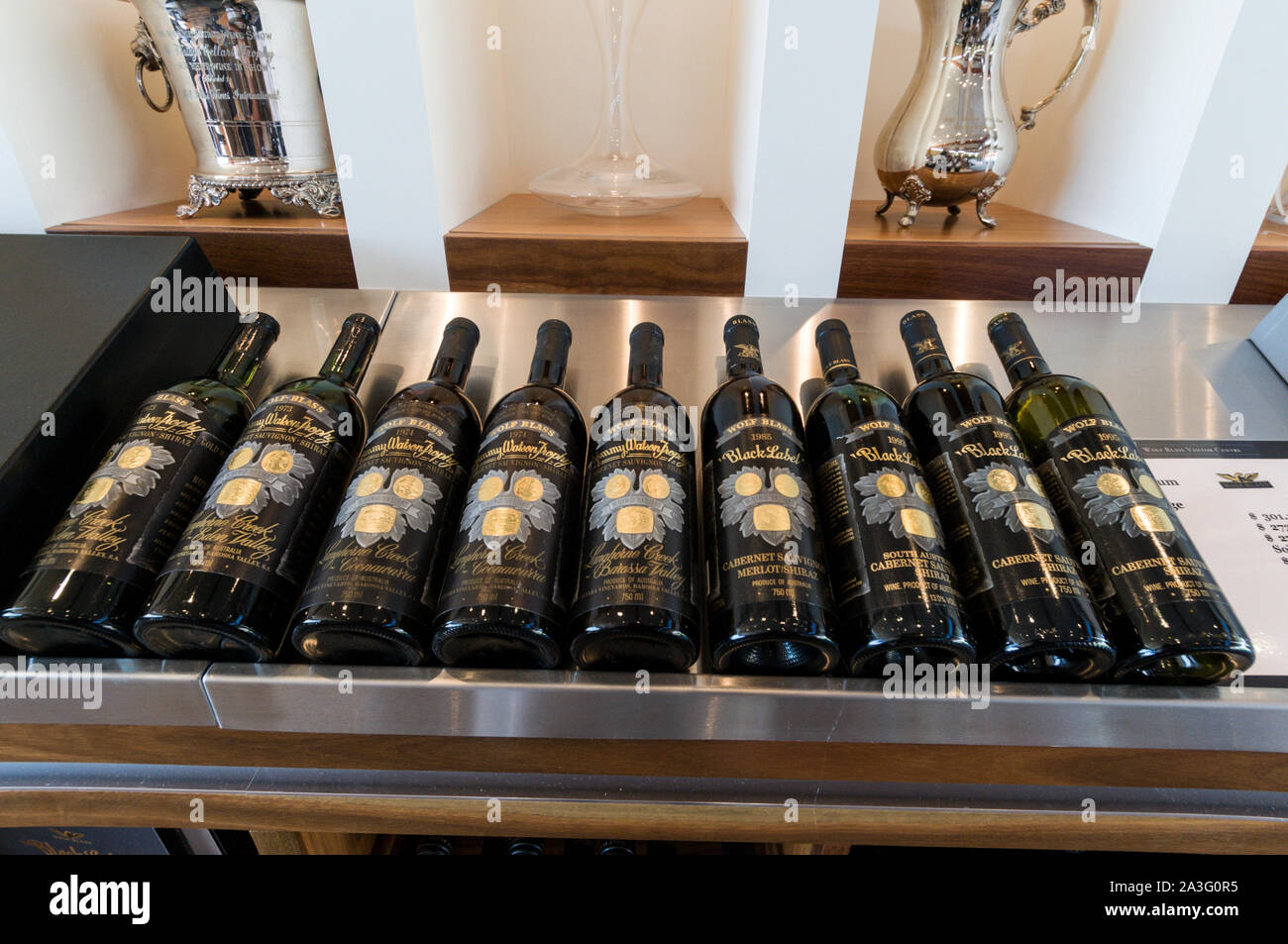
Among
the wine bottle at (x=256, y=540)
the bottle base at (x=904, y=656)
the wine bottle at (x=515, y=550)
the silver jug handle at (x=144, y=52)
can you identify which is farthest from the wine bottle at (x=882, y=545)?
the silver jug handle at (x=144, y=52)

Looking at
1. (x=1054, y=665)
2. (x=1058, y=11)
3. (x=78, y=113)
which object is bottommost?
(x=1054, y=665)

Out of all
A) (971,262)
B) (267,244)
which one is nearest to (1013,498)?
(971,262)

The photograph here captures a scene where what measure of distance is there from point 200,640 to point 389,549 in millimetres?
164

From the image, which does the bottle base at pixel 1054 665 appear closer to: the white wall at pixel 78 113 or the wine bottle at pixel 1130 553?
the wine bottle at pixel 1130 553

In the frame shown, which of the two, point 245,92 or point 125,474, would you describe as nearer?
point 125,474

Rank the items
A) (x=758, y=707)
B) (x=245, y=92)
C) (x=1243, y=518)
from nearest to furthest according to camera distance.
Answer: (x=758, y=707), (x=1243, y=518), (x=245, y=92)

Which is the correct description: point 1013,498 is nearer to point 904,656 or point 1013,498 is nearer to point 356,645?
point 904,656

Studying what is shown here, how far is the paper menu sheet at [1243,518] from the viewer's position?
0.55 meters

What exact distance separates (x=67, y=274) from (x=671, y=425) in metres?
0.71

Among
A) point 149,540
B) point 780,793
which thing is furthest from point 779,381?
point 149,540

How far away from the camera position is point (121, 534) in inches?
20.0

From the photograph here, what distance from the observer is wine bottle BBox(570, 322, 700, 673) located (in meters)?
0.47

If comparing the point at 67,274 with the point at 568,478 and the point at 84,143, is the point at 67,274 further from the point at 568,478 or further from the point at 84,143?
the point at 568,478

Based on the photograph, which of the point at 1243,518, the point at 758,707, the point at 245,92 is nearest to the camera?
the point at 758,707
